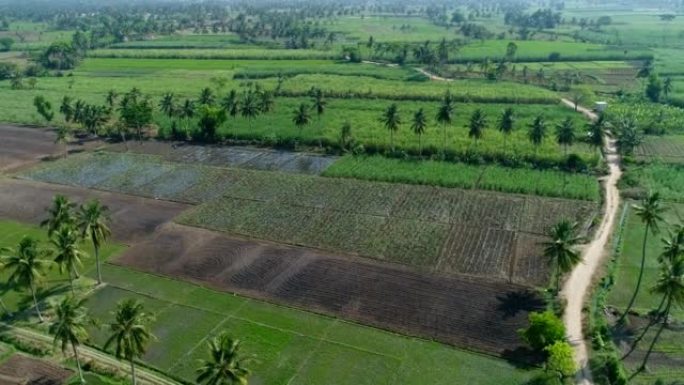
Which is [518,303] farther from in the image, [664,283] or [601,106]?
[601,106]

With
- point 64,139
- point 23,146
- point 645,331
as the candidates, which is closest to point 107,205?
point 64,139

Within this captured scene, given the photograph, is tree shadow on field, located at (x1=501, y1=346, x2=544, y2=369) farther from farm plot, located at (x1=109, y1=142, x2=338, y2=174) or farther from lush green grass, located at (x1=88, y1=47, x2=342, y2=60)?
lush green grass, located at (x1=88, y1=47, x2=342, y2=60)

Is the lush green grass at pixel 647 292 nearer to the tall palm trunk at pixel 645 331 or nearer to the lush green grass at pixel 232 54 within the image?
the tall palm trunk at pixel 645 331

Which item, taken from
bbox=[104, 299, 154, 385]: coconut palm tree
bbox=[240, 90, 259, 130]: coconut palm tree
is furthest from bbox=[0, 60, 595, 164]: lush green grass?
bbox=[104, 299, 154, 385]: coconut palm tree

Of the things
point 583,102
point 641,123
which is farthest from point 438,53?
point 641,123

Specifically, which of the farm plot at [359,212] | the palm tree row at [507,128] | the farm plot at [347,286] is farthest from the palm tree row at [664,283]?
the palm tree row at [507,128]
